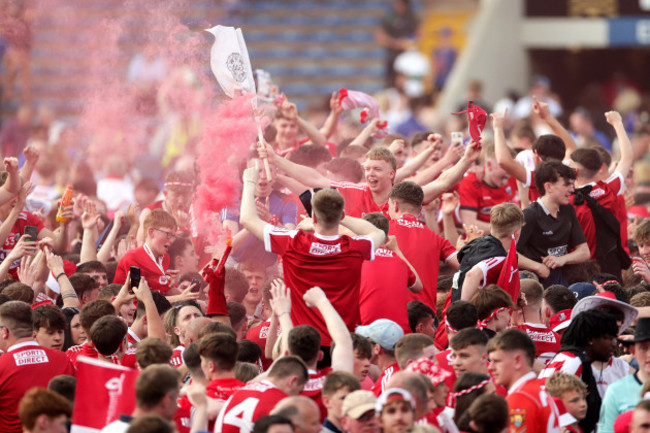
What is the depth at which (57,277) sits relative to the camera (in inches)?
409

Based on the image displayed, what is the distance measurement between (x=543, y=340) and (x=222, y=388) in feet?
8.96

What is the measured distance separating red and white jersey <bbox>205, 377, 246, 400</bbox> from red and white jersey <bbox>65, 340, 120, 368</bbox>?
1.13 meters

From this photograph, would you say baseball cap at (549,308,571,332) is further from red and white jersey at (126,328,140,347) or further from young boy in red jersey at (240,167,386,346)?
red and white jersey at (126,328,140,347)

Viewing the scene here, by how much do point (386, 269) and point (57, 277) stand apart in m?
2.92

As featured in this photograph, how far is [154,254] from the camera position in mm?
11062

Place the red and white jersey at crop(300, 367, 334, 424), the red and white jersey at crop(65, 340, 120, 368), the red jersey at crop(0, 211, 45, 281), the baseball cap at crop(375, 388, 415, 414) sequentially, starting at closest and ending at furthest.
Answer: the baseball cap at crop(375, 388, 415, 414), the red and white jersey at crop(300, 367, 334, 424), the red and white jersey at crop(65, 340, 120, 368), the red jersey at crop(0, 211, 45, 281)

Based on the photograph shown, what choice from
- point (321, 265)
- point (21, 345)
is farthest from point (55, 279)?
point (321, 265)

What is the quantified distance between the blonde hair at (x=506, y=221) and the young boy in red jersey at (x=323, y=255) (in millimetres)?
1447

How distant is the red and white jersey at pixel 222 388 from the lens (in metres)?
7.61

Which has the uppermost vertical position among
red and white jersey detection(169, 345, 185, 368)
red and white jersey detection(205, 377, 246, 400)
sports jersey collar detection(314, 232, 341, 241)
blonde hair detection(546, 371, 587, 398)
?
sports jersey collar detection(314, 232, 341, 241)

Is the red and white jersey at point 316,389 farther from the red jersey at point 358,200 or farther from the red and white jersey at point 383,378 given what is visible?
the red jersey at point 358,200

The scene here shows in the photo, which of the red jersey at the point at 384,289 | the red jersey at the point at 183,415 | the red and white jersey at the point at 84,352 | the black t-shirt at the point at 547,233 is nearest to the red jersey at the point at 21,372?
the red and white jersey at the point at 84,352

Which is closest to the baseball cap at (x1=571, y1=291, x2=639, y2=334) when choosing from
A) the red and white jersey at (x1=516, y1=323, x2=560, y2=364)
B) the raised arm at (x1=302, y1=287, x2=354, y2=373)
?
the red and white jersey at (x1=516, y1=323, x2=560, y2=364)

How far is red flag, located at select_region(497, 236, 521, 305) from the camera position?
9.34 meters
